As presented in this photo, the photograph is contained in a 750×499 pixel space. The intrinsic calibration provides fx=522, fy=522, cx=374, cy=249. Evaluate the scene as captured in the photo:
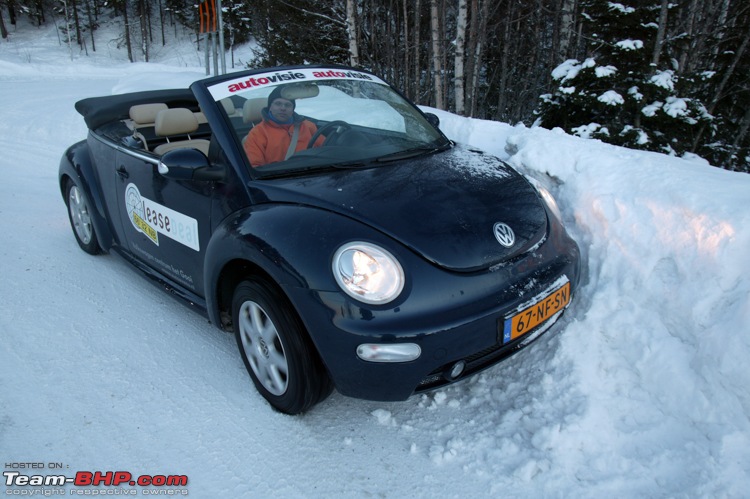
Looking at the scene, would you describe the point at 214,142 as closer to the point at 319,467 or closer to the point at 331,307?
the point at 331,307

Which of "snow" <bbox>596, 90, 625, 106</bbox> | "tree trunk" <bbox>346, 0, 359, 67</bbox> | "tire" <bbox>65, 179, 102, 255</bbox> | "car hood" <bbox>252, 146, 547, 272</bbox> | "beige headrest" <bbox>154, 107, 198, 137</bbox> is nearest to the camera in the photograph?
"car hood" <bbox>252, 146, 547, 272</bbox>

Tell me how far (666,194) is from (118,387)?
3168 mm

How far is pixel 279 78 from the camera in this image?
3090mm

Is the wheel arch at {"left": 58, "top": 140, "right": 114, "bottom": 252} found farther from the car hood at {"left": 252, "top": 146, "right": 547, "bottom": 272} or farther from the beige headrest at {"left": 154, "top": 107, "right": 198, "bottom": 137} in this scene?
the car hood at {"left": 252, "top": 146, "right": 547, "bottom": 272}

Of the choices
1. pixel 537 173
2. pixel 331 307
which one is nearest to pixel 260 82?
pixel 331 307

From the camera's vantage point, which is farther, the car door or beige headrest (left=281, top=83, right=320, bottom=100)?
beige headrest (left=281, top=83, right=320, bottom=100)

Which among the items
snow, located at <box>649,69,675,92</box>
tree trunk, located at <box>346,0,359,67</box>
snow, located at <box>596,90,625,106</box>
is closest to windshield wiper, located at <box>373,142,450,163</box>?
Result: snow, located at <box>596,90,625,106</box>

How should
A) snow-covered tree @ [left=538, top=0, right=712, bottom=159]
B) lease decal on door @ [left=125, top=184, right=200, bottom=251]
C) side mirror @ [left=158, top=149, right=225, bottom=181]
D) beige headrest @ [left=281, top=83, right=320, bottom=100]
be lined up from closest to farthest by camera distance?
side mirror @ [left=158, top=149, right=225, bottom=181]
lease decal on door @ [left=125, top=184, right=200, bottom=251]
beige headrest @ [left=281, top=83, right=320, bottom=100]
snow-covered tree @ [left=538, top=0, right=712, bottom=159]

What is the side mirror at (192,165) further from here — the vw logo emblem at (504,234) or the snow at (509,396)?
the vw logo emblem at (504,234)

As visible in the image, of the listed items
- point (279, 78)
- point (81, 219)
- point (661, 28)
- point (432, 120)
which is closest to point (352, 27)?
point (661, 28)

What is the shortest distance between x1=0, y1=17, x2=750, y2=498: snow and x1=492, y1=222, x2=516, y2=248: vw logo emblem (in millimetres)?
706

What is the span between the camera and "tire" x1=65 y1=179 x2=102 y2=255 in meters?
4.12

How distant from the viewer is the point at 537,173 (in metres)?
3.80

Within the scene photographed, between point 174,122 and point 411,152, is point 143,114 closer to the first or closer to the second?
point 174,122
